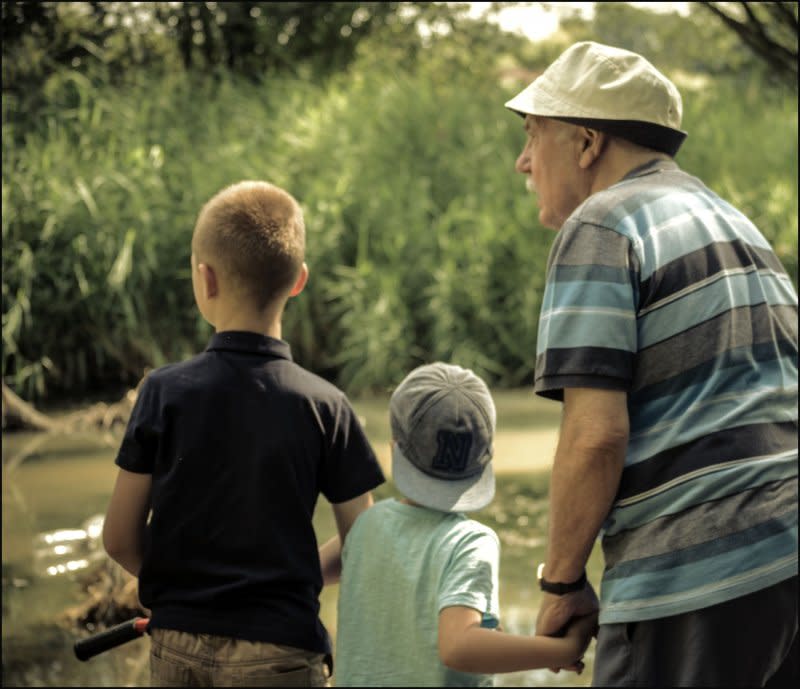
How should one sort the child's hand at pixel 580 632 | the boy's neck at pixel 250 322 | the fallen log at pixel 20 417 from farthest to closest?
1. the fallen log at pixel 20 417
2. the boy's neck at pixel 250 322
3. the child's hand at pixel 580 632

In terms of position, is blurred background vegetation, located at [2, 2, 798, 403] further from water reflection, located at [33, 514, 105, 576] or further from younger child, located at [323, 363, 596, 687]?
younger child, located at [323, 363, 596, 687]

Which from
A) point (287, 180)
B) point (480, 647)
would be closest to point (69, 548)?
point (480, 647)

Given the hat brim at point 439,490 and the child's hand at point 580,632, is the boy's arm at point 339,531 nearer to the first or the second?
the hat brim at point 439,490

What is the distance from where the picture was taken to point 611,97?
5.77 ft

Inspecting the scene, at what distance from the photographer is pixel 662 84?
1790 millimetres

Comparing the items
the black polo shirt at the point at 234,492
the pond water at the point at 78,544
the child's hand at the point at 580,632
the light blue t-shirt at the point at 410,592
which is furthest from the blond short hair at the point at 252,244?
the pond water at the point at 78,544

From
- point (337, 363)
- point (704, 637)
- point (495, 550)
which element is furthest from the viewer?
point (337, 363)

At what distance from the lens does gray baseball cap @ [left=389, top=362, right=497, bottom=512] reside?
177 centimetres

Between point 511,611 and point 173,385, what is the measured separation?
2270mm

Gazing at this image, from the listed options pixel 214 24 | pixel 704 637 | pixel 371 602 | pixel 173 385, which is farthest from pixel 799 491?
pixel 214 24

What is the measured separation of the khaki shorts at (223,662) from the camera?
1.82 meters

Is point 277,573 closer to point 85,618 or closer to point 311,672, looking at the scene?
point 311,672

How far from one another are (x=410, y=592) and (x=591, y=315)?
42 cm

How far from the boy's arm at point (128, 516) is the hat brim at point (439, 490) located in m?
0.37
